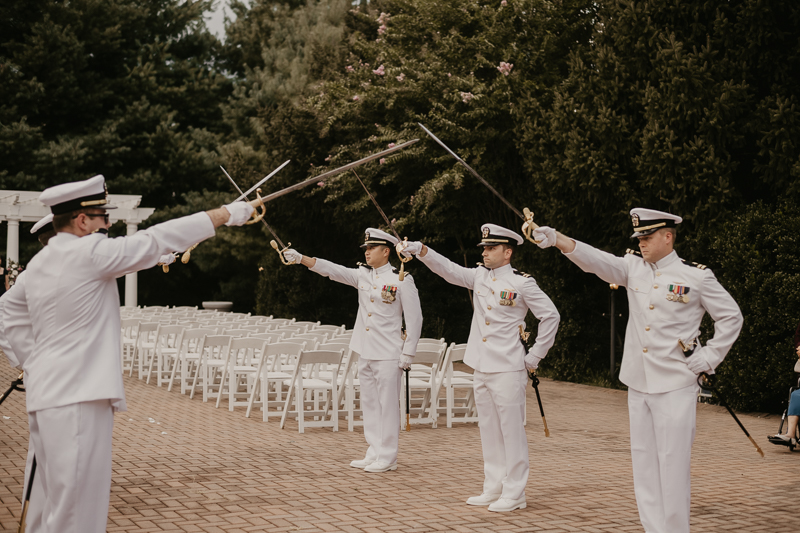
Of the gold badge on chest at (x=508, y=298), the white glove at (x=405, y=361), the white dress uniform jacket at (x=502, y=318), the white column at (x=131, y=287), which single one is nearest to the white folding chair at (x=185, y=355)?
the white glove at (x=405, y=361)

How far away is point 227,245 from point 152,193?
329 inches

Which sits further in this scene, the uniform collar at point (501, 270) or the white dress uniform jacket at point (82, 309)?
the uniform collar at point (501, 270)

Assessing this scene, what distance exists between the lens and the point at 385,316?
8.59 m

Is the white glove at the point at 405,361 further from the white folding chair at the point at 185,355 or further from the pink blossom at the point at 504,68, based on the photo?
the pink blossom at the point at 504,68

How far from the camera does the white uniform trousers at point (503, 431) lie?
22.3ft

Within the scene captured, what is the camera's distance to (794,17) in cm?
1215

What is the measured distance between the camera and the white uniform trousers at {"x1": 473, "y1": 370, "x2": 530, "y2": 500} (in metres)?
6.79

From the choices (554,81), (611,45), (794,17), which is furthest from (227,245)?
(794,17)

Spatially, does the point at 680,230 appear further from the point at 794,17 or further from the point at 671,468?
the point at 671,468

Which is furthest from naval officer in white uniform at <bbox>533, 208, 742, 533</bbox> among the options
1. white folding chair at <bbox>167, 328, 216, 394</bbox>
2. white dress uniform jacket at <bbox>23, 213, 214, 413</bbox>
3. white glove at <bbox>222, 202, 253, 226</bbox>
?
white folding chair at <bbox>167, 328, 216, 394</bbox>

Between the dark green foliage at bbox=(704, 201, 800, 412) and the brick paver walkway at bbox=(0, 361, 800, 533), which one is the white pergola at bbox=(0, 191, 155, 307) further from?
the dark green foliage at bbox=(704, 201, 800, 412)

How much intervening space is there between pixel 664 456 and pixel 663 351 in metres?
0.66

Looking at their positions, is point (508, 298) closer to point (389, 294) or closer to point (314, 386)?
point (389, 294)

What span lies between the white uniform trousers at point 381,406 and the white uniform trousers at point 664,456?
3.12m
